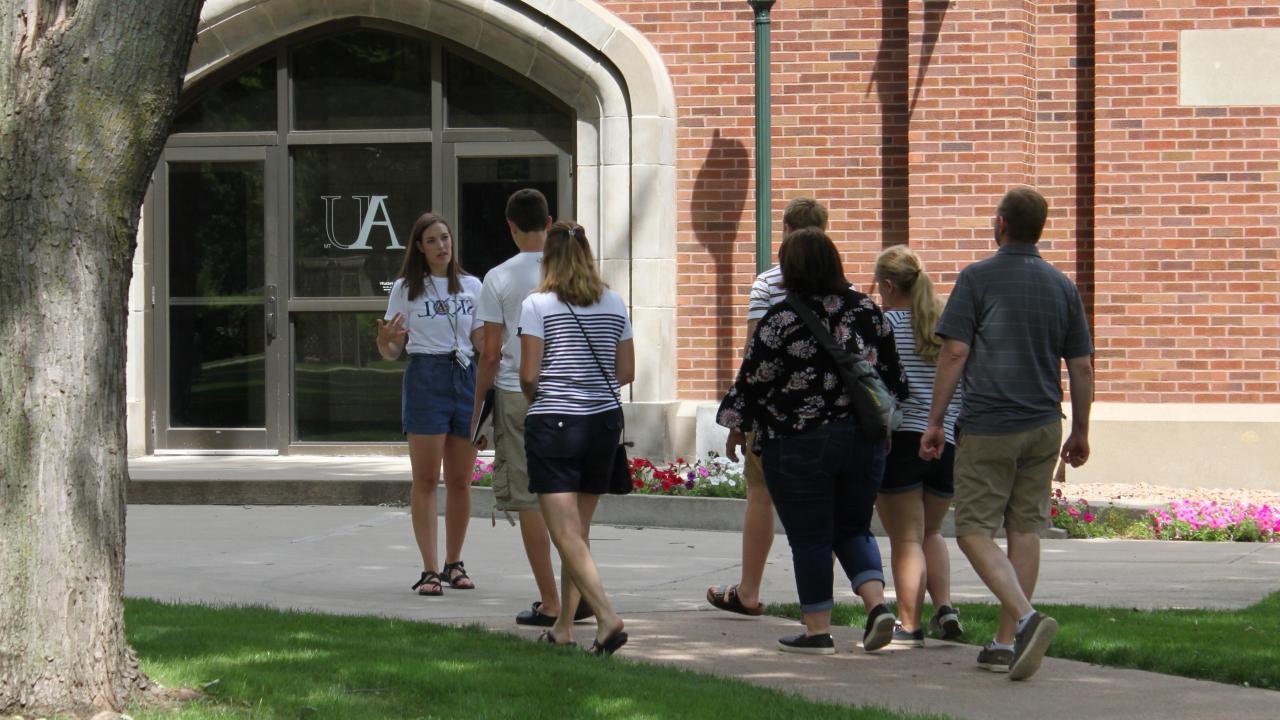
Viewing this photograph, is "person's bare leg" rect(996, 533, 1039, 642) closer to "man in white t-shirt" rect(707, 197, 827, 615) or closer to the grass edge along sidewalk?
the grass edge along sidewalk

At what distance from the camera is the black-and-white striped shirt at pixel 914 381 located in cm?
676

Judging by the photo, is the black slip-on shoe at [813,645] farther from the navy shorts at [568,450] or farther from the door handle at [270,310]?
the door handle at [270,310]

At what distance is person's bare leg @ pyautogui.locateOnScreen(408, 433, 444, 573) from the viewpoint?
814 centimetres

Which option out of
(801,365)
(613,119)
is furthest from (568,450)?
(613,119)

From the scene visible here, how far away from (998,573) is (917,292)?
133 centimetres

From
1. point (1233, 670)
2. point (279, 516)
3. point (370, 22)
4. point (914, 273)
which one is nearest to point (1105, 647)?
point (1233, 670)

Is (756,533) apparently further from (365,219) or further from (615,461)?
(365,219)

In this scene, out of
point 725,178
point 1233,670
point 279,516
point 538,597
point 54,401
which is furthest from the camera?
point 725,178

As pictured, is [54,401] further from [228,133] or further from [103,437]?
[228,133]

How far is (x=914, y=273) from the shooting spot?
22.3ft

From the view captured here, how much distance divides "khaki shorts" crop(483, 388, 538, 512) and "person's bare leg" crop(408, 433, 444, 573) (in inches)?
47.4

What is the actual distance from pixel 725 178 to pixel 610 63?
131cm

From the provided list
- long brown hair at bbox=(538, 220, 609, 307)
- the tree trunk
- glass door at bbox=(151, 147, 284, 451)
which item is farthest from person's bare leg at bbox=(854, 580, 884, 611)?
glass door at bbox=(151, 147, 284, 451)

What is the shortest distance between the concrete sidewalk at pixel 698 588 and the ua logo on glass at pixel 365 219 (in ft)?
9.89
